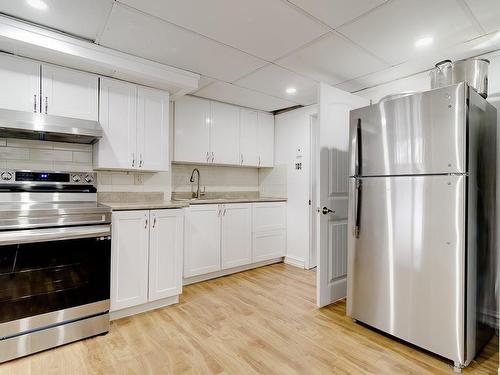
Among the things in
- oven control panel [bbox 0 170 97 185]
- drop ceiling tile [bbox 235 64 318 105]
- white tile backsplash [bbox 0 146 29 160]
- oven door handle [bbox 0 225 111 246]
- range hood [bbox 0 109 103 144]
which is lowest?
oven door handle [bbox 0 225 111 246]

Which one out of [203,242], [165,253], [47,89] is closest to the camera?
[47,89]

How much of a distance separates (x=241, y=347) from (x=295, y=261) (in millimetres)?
2159

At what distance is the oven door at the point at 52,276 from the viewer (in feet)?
5.98

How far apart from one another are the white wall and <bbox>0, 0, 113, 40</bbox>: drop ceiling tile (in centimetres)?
268

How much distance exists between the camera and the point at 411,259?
1.98 meters

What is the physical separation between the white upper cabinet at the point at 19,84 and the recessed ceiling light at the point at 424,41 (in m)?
3.06

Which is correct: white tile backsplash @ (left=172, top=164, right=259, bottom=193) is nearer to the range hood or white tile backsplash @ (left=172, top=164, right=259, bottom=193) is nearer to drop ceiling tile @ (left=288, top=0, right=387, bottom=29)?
the range hood

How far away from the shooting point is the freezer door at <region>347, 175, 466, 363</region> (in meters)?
1.78

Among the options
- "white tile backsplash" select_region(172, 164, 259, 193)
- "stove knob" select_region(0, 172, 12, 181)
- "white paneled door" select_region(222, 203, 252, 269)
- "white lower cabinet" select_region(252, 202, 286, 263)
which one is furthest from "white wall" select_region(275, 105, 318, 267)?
"stove knob" select_region(0, 172, 12, 181)

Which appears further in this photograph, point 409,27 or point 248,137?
point 248,137

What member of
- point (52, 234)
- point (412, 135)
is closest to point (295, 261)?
point (412, 135)

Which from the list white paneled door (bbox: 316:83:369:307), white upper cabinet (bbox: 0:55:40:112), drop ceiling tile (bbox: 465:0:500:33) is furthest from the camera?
white paneled door (bbox: 316:83:369:307)

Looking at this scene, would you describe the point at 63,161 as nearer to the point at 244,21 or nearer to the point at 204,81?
the point at 204,81

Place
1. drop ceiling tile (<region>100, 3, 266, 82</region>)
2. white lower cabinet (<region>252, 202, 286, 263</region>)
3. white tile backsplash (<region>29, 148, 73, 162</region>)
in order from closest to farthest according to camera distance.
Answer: drop ceiling tile (<region>100, 3, 266, 82</region>), white tile backsplash (<region>29, 148, 73, 162</region>), white lower cabinet (<region>252, 202, 286, 263</region>)
